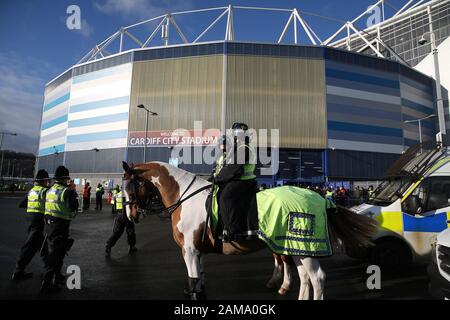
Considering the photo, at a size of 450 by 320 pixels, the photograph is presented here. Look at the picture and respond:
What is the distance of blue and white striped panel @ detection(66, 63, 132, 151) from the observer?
3722 cm

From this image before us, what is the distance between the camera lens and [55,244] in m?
4.74

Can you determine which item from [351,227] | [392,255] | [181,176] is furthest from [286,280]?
[392,255]

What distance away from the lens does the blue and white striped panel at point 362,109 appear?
1361 inches

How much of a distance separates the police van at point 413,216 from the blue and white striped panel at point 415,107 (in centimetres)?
3773

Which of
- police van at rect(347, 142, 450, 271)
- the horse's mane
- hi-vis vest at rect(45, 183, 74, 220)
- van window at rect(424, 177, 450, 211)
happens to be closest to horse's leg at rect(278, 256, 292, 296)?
police van at rect(347, 142, 450, 271)

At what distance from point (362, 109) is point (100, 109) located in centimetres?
3559

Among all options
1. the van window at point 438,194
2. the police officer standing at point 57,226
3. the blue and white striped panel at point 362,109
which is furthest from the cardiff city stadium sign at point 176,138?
the police officer standing at point 57,226

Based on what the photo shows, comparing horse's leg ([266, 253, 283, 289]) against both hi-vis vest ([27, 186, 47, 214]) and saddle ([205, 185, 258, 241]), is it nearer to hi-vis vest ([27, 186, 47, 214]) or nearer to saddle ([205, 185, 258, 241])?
saddle ([205, 185, 258, 241])

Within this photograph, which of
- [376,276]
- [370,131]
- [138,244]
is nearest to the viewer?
[376,276]

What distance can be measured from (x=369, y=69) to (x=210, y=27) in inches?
922

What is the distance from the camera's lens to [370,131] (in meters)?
35.6

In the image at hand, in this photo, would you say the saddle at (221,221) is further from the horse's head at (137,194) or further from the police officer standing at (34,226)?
the police officer standing at (34,226)

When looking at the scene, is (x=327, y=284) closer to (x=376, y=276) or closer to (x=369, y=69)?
(x=376, y=276)
